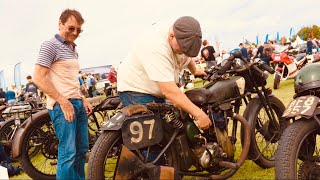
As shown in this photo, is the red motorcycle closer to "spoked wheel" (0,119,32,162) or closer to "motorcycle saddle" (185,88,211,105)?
"spoked wheel" (0,119,32,162)

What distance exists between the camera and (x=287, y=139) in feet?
8.48

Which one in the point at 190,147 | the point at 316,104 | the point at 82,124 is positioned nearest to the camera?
the point at 316,104

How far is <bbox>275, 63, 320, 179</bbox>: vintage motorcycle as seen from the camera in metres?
2.54

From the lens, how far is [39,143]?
463cm

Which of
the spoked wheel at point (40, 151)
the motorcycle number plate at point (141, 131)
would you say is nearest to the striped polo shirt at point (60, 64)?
the motorcycle number plate at point (141, 131)

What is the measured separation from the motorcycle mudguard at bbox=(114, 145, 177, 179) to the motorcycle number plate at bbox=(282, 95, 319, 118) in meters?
1.03

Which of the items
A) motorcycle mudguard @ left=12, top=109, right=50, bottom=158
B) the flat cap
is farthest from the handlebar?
motorcycle mudguard @ left=12, top=109, right=50, bottom=158

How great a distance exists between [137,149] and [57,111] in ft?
2.97

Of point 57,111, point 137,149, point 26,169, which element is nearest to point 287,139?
point 137,149

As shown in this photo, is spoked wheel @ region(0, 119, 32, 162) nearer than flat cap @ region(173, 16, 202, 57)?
A: No

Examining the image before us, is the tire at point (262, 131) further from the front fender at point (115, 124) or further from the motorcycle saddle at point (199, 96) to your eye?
the front fender at point (115, 124)

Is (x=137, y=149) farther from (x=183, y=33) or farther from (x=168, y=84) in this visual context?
(x=183, y=33)

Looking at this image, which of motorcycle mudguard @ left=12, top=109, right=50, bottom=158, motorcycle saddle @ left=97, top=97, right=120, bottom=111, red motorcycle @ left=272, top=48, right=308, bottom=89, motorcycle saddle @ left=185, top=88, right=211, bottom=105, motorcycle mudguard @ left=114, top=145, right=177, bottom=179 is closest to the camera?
motorcycle mudguard @ left=114, top=145, right=177, bottom=179

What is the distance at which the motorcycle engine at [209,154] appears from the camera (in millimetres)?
3160
